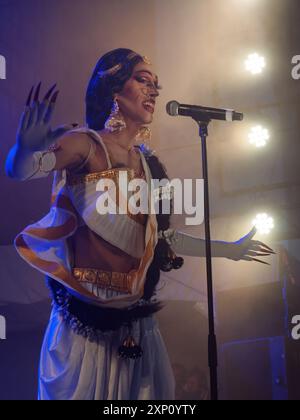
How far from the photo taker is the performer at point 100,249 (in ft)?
11.5

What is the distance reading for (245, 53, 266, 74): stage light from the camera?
4.26m

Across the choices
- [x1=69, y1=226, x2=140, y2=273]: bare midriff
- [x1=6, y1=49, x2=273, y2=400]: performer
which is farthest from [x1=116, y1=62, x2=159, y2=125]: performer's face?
[x1=69, y1=226, x2=140, y2=273]: bare midriff

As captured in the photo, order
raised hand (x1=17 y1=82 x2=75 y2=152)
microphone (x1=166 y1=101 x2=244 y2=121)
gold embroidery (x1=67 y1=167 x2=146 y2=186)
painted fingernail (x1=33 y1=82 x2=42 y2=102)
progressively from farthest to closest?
painted fingernail (x1=33 y1=82 x2=42 y2=102) → gold embroidery (x1=67 y1=167 x2=146 y2=186) → raised hand (x1=17 y1=82 x2=75 y2=152) → microphone (x1=166 y1=101 x2=244 y2=121)

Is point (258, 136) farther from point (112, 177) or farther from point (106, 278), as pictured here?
point (106, 278)

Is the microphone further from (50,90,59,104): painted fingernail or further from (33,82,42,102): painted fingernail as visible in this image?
(33,82,42,102): painted fingernail

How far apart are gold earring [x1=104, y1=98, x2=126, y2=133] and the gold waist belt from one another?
89 centimetres

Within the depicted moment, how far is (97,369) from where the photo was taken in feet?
11.5

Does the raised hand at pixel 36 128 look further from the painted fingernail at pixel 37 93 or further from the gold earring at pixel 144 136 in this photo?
the gold earring at pixel 144 136

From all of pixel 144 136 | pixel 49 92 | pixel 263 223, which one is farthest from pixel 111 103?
pixel 263 223

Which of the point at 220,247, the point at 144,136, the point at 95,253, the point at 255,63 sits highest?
the point at 255,63

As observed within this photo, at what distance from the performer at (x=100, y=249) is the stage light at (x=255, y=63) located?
758 mm

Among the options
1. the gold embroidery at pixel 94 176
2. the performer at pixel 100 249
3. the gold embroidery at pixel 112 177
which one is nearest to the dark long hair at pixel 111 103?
the performer at pixel 100 249

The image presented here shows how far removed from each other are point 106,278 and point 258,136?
4.61 ft
